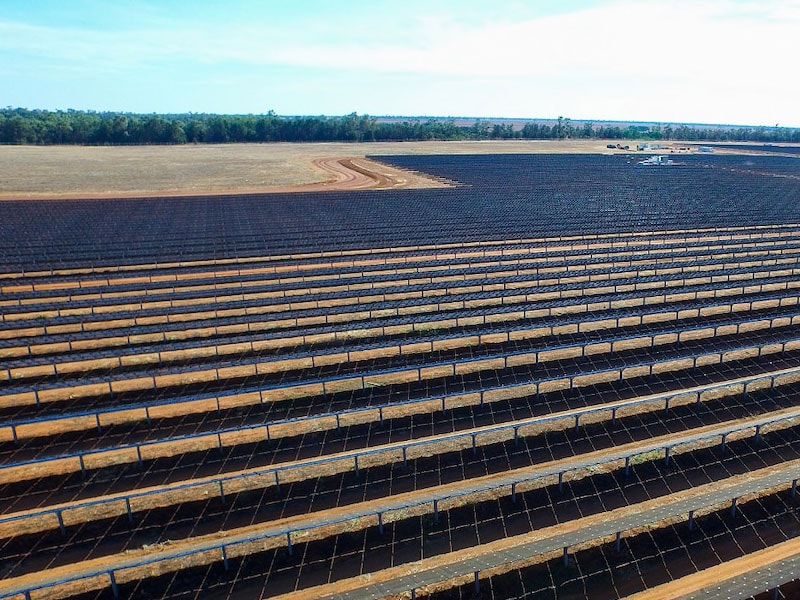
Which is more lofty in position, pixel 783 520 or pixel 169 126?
pixel 169 126

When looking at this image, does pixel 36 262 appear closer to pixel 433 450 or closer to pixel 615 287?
pixel 433 450

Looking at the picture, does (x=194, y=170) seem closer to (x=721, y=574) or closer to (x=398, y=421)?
(x=398, y=421)

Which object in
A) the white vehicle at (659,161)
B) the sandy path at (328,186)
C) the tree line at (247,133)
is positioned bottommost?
the sandy path at (328,186)

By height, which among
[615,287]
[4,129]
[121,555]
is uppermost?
[4,129]

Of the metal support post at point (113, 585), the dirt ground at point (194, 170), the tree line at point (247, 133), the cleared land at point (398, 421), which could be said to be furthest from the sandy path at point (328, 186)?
the tree line at point (247, 133)

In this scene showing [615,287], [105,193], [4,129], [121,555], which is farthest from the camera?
[4,129]

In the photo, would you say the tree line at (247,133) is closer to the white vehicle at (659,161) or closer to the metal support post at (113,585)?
the white vehicle at (659,161)

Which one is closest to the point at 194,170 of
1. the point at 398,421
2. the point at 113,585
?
the point at 398,421

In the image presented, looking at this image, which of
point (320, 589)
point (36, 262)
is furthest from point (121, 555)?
point (36, 262)

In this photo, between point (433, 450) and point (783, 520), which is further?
point (433, 450)
